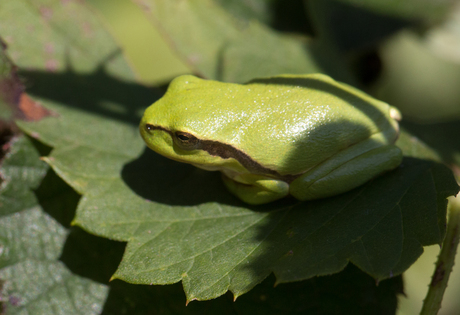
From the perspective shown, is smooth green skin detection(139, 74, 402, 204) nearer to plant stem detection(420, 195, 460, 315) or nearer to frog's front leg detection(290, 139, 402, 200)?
frog's front leg detection(290, 139, 402, 200)

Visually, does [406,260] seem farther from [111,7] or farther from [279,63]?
[111,7]

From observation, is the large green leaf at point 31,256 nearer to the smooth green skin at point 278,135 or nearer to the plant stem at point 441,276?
the smooth green skin at point 278,135

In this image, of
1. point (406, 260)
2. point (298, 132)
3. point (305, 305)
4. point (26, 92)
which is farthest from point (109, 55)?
point (406, 260)

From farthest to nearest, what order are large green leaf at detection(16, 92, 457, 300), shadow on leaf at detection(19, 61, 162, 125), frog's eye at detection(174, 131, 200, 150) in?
shadow on leaf at detection(19, 61, 162, 125) → frog's eye at detection(174, 131, 200, 150) → large green leaf at detection(16, 92, 457, 300)

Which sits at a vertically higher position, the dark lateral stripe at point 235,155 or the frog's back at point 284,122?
the frog's back at point 284,122

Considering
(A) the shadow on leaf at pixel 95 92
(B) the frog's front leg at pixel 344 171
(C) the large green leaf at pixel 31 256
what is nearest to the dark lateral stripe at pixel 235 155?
(B) the frog's front leg at pixel 344 171

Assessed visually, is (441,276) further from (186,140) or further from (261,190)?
(186,140)

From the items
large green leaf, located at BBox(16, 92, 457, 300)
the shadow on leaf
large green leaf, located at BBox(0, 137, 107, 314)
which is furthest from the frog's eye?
large green leaf, located at BBox(0, 137, 107, 314)

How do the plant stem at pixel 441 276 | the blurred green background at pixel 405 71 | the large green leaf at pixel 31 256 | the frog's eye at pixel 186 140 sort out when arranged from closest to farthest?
1. the plant stem at pixel 441 276
2. the frog's eye at pixel 186 140
3. the large green leaf at pixel 31 256
4. the blurred green background at pixel 405 71
